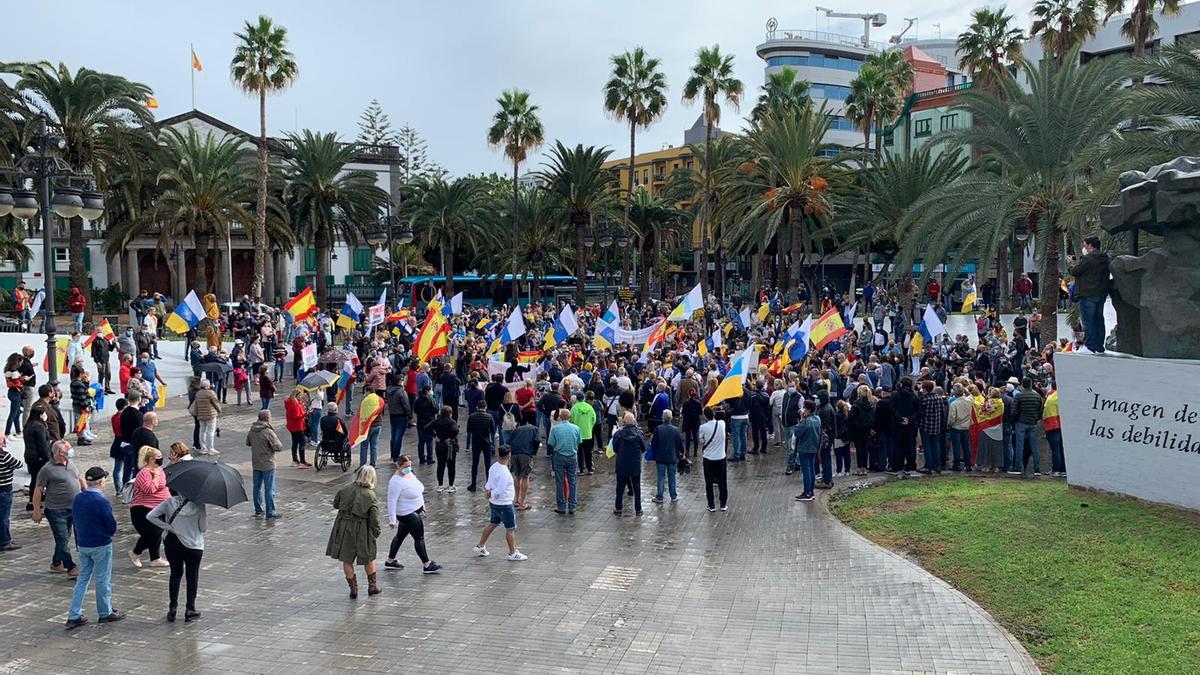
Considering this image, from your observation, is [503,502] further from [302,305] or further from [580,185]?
[580,185]

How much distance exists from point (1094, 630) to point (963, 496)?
4.58 metres

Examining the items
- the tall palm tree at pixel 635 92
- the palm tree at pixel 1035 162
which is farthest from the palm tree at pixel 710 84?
the palm tree at pixel 1035 162

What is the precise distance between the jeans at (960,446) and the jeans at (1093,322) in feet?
10.1

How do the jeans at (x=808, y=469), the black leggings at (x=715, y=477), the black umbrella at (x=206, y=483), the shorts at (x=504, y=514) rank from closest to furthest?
the black umbrella at (x=206, y=483) < the shorts at (x=504, y=514) < the black leggings at (x=715, y=477) < the jeans at (x=808, y=469)

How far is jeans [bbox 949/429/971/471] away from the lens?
603 inches

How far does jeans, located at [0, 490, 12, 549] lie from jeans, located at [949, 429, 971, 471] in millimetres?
13056

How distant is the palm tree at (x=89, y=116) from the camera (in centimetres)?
3544

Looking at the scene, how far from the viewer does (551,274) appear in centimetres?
6256

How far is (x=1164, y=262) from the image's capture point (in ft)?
38.8

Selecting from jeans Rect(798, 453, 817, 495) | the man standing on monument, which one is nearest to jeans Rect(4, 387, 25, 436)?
jeans Rect(798, 453, 817, 495)

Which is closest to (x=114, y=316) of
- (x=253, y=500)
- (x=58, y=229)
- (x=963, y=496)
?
(x=58, y=229)

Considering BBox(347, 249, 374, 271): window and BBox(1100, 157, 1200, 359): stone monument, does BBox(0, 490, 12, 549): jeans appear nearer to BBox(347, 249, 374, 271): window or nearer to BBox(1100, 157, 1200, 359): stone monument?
BBox(1100, 157, 1200, 359): stone monument

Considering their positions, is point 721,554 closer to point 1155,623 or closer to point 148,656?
point 1155,623

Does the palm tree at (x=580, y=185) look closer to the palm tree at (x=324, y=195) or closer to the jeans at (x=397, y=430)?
the palm tree at (x=324, y=195)
